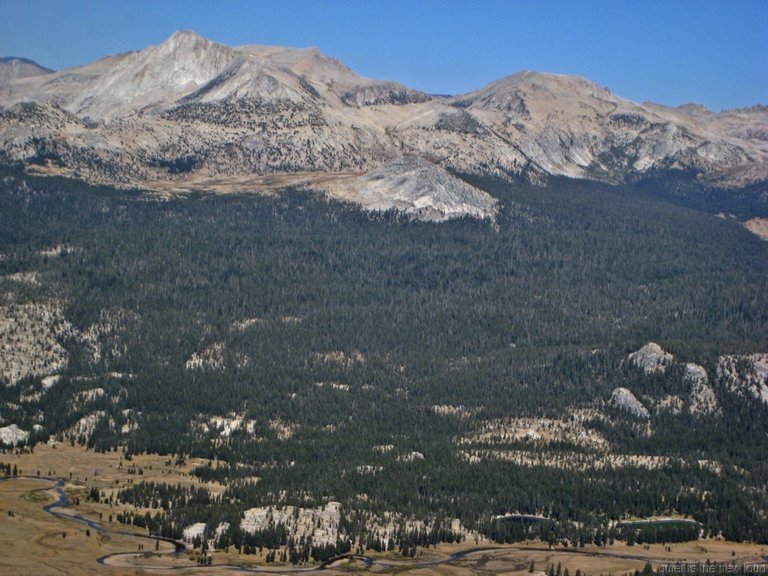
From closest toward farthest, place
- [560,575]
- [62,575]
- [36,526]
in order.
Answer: [62,575] < [560,575] < [36,526]

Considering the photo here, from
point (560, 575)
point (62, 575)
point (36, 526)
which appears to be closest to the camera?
point (62, 575)

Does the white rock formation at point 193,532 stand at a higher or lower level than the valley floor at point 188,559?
higher

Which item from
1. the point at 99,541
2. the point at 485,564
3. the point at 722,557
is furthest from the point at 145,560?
the point at 722,557

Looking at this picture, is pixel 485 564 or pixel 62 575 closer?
pixel 62 575

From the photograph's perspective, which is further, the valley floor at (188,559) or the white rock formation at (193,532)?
the white rock formation at (193,532)

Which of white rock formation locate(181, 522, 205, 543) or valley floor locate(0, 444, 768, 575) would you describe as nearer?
valley floor locate(0, 444, 768, 575)

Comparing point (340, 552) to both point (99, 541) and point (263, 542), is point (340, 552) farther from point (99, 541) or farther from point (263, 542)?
point (99, 541)

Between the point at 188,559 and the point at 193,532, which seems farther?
Result: the point at 193,532

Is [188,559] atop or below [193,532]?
below

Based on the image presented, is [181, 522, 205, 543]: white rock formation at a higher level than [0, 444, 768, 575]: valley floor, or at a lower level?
higher
